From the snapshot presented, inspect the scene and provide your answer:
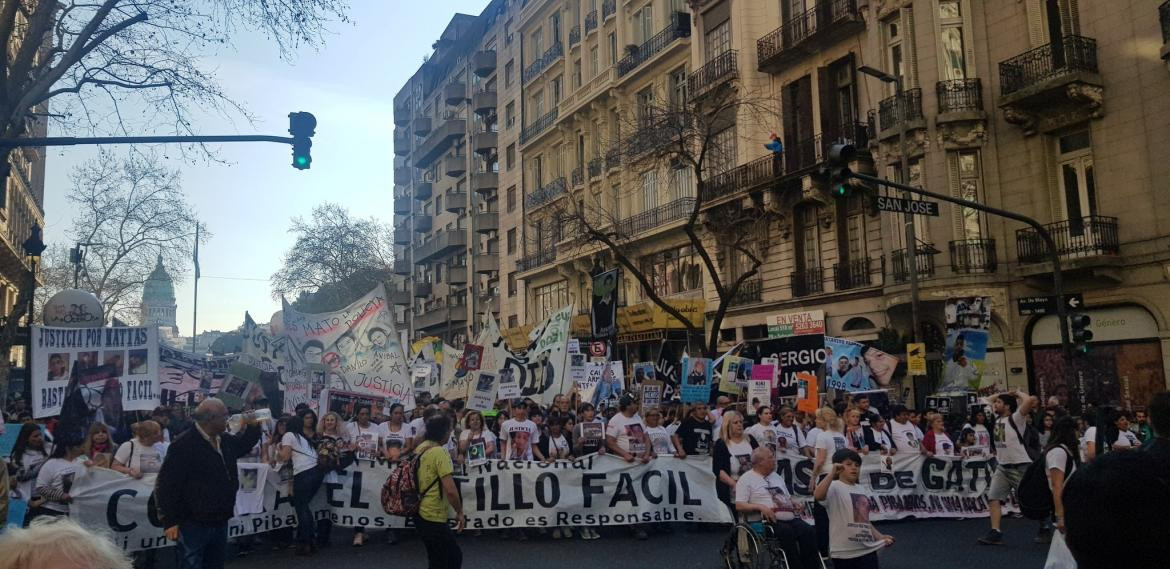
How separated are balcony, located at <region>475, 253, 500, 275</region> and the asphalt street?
41507 mm

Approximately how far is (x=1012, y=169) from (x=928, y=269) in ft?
10.5

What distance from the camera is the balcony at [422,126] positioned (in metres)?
70.2

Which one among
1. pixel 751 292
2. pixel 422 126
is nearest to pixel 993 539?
pixel 751 292

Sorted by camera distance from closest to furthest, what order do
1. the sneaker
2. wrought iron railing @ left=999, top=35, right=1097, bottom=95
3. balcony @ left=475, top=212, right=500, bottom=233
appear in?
the sneaker, wrought iron railing @ left=999, top=35, right=1097, bottom=95, balcony @ left=475, top=212, right=500, bottom=233

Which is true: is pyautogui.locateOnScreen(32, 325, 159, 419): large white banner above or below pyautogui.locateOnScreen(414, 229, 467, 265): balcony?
below

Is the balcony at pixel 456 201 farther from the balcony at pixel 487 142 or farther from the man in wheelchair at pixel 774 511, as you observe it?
the man in wheelchair at pixel 774 511

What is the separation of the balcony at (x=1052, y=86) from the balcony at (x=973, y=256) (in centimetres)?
295

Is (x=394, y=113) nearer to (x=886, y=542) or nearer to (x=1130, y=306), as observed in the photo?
(x=1130, y=306)

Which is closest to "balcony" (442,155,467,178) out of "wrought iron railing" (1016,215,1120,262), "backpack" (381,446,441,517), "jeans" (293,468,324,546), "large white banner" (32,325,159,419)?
"wrought iron railing" (1016,215,1120,262)

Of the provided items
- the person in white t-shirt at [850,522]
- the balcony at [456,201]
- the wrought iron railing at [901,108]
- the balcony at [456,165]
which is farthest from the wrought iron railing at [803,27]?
the balcony at [456,165]

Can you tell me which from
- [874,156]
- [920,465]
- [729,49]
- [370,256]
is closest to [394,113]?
[370,256]

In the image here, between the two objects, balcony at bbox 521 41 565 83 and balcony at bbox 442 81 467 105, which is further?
balcony at bbox 442 81 467 105

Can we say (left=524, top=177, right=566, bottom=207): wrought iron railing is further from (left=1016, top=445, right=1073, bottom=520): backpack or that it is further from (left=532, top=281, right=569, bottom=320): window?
(left=1016, top=445, right=1073, bottom=520): backpack

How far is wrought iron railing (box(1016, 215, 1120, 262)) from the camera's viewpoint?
19922mm
